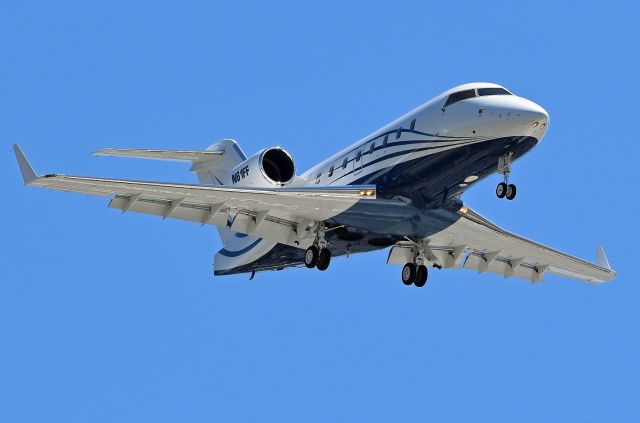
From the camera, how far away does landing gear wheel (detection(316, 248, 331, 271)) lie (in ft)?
80.7

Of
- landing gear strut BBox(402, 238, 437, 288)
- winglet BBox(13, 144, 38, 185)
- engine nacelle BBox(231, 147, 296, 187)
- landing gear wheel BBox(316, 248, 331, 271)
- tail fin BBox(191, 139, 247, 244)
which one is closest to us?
winglet BBox(13, 144, 38, 185)

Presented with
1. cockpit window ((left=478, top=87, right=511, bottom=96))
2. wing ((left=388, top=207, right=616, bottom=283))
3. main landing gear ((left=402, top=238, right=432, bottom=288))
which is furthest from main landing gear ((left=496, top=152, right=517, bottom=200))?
main landing gear ((left=402, top=238, right=432, bottom=288))

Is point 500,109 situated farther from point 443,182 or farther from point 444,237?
point 444,237

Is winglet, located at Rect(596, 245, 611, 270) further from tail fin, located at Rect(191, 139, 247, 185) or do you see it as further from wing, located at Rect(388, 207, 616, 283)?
tail fin, located at Rect(191, 139, 247, 185)

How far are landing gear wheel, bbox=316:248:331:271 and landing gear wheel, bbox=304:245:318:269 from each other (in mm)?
91

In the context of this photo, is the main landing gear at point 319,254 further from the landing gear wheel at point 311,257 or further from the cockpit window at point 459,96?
the cockpit window at point 459,96

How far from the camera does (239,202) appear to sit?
24.2m

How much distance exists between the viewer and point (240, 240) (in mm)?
27531

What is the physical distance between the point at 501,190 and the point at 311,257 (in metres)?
4.70

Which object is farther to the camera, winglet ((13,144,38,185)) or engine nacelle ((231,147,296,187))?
engine nacelle ((231,147,296,187))

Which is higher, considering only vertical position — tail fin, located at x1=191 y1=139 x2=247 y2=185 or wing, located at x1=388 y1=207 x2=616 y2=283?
tail fin, located at x1=191 y1=139 x2=247 y2=185

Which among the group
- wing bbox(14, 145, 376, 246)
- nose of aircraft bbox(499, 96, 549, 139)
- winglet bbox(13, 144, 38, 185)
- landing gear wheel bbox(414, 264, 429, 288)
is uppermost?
nose of aircraft bbox(499, 96, 549, 139)

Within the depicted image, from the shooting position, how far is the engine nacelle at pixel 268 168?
2569 centimetres

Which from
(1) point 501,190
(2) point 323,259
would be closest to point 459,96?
(1) point 501,190
